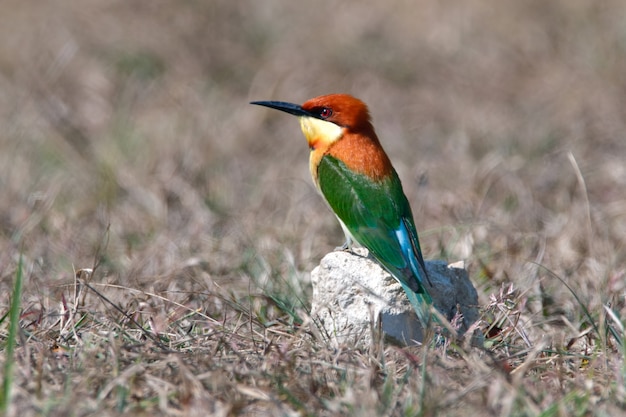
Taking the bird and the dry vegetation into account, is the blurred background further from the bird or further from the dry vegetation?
the bird

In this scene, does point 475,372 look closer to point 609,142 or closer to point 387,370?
point 387,370

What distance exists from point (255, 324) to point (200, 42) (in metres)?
5.34

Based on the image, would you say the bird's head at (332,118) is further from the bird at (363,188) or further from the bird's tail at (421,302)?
the bird's tail at (421,302)

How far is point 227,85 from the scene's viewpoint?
8.14 m

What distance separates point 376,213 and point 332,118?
61cm

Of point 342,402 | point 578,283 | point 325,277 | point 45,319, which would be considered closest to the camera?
point 342,402

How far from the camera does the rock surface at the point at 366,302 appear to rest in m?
3.53

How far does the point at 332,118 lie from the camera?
4.44 meters

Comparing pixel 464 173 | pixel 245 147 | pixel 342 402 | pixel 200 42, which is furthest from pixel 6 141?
pixel 342 402

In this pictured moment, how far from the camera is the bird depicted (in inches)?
144

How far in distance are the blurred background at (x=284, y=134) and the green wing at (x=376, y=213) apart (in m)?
0.45

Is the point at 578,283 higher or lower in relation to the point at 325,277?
lower

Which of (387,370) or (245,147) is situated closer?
(387,370)

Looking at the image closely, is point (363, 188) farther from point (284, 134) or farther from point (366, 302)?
point (284, 134)
